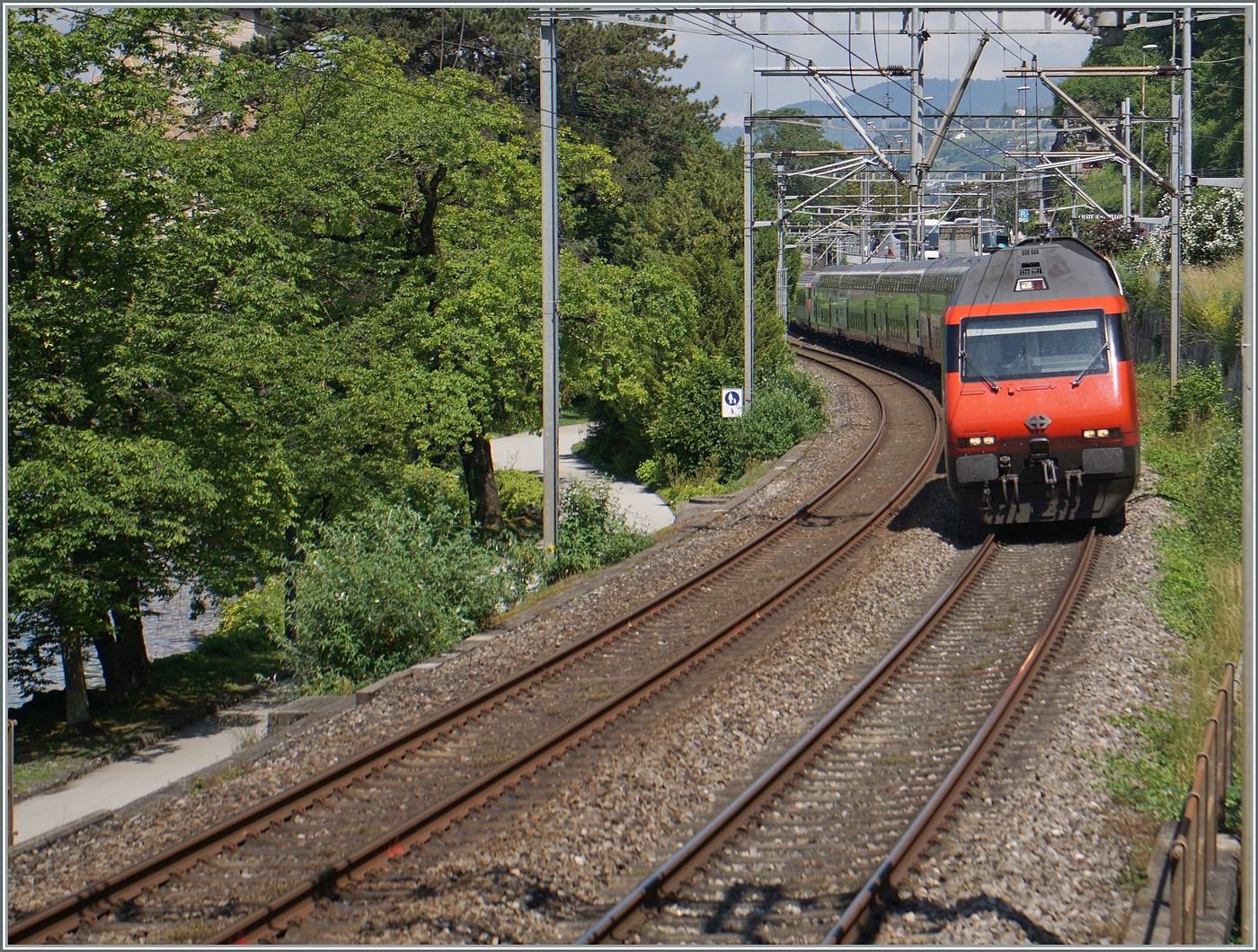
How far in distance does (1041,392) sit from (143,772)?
1176 centimetres

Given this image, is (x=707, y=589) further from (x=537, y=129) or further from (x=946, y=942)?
(x=537, y=129)

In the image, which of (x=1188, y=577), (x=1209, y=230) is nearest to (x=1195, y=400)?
(x=1188, y=577)

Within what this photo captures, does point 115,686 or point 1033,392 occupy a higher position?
point 1033,392

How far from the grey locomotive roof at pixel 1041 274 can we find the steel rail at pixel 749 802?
4.64m

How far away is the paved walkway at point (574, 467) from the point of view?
30.0 meters

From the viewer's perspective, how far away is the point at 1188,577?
42.6ft

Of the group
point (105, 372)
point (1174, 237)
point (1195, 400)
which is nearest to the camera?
point (105, 372)

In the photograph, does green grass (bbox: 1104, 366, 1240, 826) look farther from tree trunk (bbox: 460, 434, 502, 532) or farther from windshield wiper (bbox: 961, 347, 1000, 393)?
tree trunk (bbox: 460, 434, 502, 532)

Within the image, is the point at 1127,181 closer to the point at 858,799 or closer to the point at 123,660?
the point at 123,660

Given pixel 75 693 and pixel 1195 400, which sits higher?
pixel 1195 400

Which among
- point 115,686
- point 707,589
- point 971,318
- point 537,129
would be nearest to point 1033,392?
point 971,318

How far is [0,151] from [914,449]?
16592 millimetres

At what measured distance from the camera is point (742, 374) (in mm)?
29250

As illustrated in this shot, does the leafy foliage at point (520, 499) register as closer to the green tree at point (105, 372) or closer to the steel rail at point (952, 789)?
the green tree at point (105, 372)
